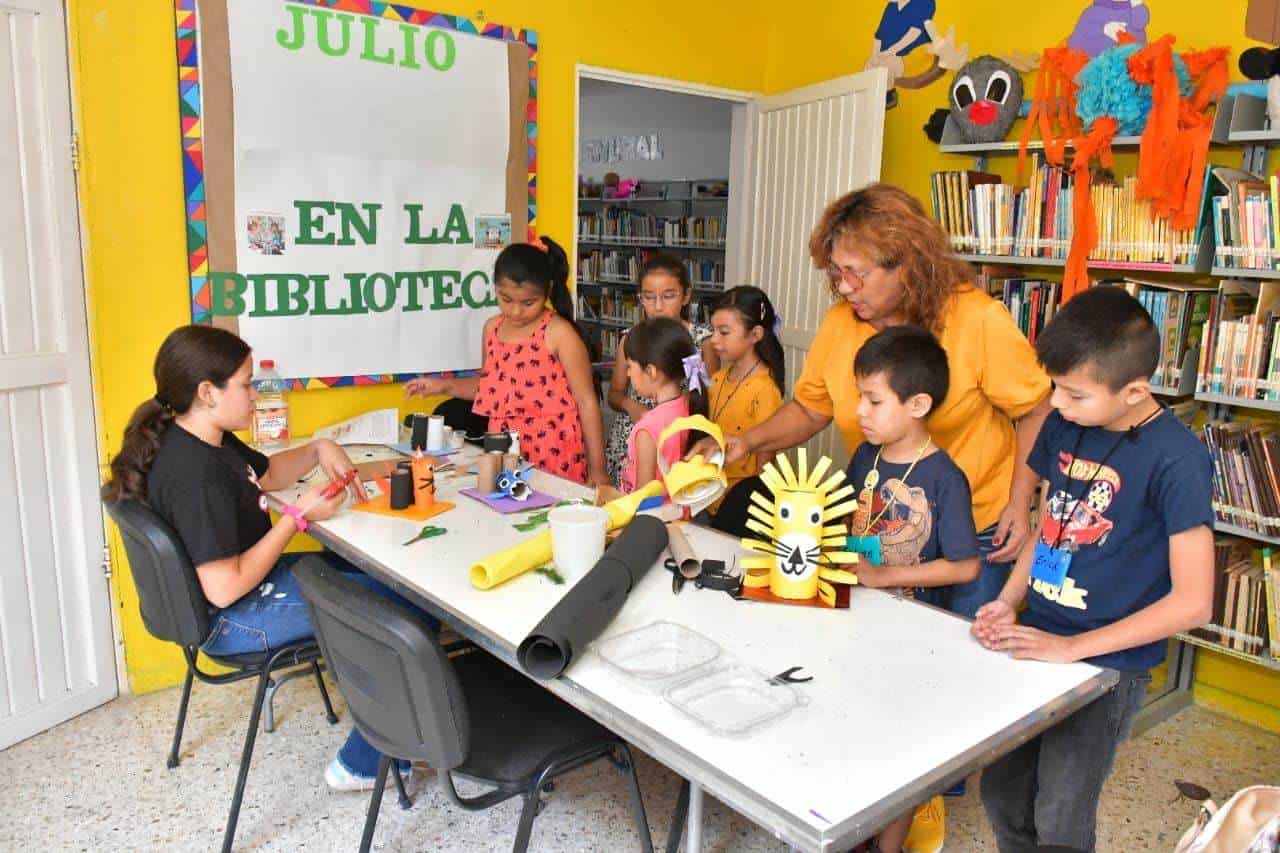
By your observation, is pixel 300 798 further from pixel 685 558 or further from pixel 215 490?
pixel 685 558

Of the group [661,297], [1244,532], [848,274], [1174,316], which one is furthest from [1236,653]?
[661,297]

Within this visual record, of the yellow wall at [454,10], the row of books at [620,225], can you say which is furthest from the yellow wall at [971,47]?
the row of books at [620,225]

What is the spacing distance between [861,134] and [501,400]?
5.72 feet

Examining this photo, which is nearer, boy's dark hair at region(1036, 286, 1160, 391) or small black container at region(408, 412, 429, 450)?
boy's dark hair at region(1036, 286, 1160, 391)

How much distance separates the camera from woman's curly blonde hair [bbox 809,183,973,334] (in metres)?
1.92

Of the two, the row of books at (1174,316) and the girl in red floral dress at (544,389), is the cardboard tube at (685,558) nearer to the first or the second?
the girl in red floral dress at (544,389)

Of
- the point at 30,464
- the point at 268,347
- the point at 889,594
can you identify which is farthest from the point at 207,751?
the point at 889,594

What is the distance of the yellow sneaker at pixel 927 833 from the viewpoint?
2.10 meters

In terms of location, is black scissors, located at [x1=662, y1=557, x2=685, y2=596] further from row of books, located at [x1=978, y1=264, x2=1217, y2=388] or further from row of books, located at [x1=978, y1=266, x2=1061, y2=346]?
row of books, located at [x1=978, y1=266, x2=1061, y2=346]

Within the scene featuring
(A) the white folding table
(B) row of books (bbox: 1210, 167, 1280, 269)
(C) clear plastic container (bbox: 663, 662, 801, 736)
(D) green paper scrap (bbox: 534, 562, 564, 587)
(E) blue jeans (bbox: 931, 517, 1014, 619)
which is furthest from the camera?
(B) row of books (bbox: 1210, 167, 1280, 269)

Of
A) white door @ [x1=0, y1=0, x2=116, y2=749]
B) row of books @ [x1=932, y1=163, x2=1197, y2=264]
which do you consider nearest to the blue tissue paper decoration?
row of books @ [x1=932, y1=163, x2=1197, y2=264]

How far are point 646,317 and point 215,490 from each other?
1577 millimetres

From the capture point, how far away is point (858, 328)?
2117mm

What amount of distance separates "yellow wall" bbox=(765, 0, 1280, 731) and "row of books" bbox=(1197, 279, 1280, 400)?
0.51m
